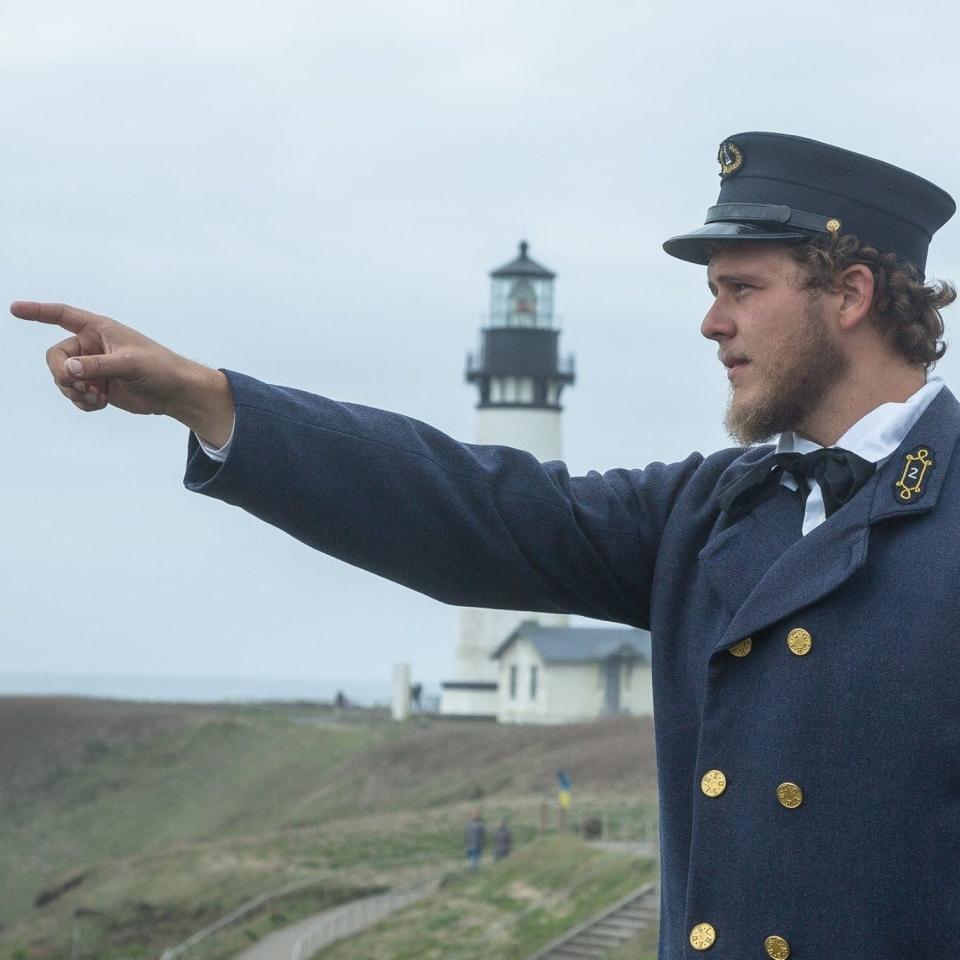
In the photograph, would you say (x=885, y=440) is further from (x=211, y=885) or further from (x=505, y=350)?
(x=505, y=350)

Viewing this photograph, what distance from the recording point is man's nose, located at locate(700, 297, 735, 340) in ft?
11.8

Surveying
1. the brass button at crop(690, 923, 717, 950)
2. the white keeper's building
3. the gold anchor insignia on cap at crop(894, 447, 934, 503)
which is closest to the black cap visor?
the gold anchor insignia on cap at crop(894, 447, 934, 503)

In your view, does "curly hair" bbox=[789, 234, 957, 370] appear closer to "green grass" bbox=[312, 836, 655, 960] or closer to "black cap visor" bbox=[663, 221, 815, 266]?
"black cap visor" bbox=[663, 221, 815, 266]

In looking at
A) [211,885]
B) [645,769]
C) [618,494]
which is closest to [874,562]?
[618,494]

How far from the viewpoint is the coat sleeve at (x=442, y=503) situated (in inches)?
137

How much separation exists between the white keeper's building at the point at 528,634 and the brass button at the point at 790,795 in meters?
52.4

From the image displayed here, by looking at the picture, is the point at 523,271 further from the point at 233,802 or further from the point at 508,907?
the point at 508,907

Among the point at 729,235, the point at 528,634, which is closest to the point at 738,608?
the point at 729,235

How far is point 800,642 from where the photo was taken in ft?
10.9

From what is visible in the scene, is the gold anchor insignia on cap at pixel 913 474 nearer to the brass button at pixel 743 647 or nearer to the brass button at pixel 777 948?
the brass button at pixel 743 647

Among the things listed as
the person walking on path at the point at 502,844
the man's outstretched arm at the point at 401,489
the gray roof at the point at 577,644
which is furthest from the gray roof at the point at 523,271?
the man's outstretched arm at the point at 401,489

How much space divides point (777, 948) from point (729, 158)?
1.59m

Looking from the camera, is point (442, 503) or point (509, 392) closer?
point (442, 503)

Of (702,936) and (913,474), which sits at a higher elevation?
(913,474)
